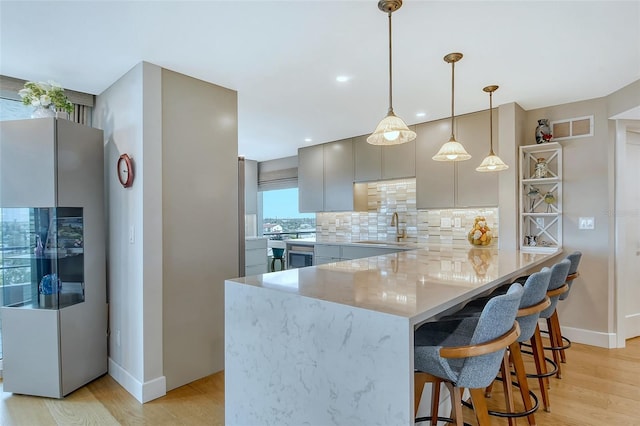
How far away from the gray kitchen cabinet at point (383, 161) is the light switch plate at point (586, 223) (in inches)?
69.0

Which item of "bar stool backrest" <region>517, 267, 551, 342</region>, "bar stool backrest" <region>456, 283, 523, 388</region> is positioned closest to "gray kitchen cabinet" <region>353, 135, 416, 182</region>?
"bar stool backrest" <region>517, 267, 551, 342</region>

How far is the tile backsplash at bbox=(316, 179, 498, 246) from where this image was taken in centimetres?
425

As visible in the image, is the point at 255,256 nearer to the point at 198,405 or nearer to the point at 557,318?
the point at 198,405

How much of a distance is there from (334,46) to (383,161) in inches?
97.7

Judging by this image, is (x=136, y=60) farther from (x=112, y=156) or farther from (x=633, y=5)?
(x=633, y=5)

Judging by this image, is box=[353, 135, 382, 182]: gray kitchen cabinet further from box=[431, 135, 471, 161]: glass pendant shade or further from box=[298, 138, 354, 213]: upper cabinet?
box=[431, 135, 471, 161]: glass pendant shade

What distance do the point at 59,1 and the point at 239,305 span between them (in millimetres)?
1795

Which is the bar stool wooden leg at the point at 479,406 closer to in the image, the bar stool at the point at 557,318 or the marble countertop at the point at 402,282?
the marble countertop at the point at 402,282

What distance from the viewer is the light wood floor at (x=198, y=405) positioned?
222cm

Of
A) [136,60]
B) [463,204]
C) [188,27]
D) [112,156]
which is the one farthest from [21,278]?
[463,204]

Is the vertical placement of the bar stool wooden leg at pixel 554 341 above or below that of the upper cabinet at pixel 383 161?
below

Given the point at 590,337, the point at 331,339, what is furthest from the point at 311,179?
the point at 331,339

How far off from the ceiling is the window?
10.9 ft

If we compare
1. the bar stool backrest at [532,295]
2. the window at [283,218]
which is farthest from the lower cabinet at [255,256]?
the bar stool backrest at [532,295]
